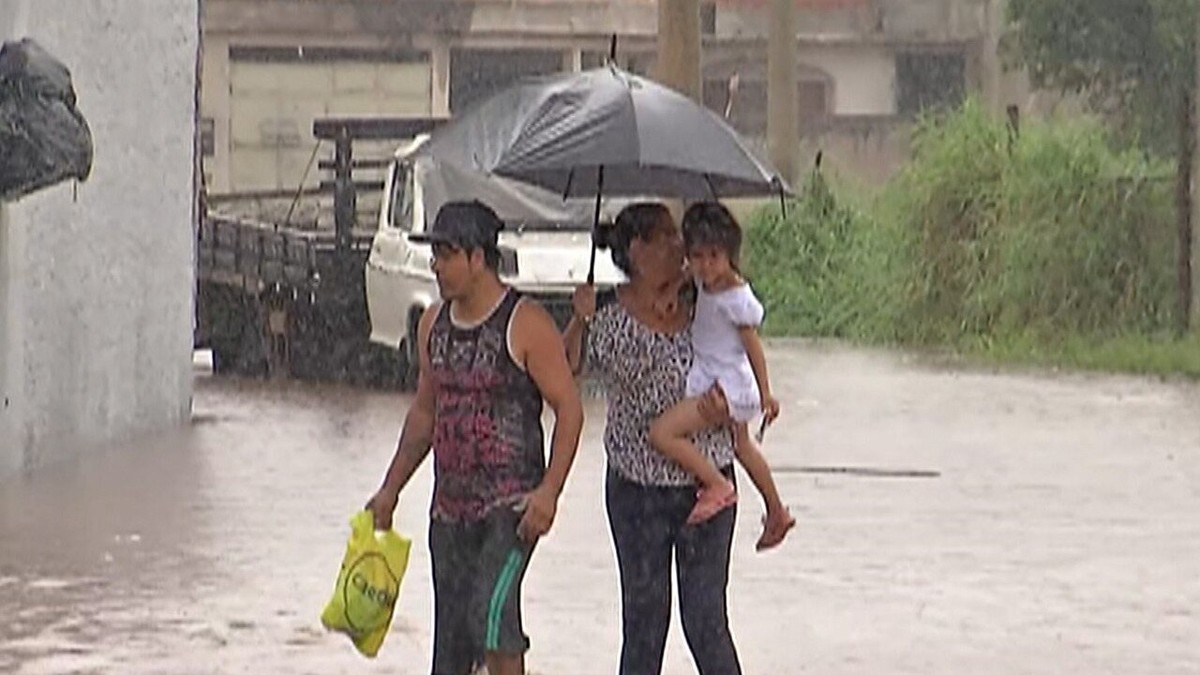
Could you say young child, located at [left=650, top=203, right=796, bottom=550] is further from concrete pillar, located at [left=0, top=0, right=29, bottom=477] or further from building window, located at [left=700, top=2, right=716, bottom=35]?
building window, located at [left=700, top=2, right=716, bottom=35]

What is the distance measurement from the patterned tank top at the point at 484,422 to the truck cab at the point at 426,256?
1219cm

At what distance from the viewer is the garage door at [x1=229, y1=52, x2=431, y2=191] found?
53.8 meters

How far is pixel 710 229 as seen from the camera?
323 inches

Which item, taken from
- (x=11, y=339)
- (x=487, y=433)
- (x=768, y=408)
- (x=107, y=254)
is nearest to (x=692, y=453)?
(x=768, y=408)

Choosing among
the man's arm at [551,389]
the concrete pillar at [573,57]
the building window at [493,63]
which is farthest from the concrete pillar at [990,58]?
the man's arm at [551,389]

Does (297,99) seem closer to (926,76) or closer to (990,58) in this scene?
(926,76)

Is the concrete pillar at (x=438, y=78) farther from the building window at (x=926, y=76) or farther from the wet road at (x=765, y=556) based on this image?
the wet road at (x=765, y=556)

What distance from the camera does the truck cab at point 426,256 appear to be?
2095 centimetres

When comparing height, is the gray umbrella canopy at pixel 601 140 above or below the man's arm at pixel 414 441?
above

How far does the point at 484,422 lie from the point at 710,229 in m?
0.87

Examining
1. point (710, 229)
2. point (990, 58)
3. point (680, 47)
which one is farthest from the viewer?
point (990, 58)

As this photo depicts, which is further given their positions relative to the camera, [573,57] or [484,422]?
[573,57]

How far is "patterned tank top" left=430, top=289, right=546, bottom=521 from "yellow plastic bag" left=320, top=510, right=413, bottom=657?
0.25 m

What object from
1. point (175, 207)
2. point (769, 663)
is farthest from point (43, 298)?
point (769, 663)
